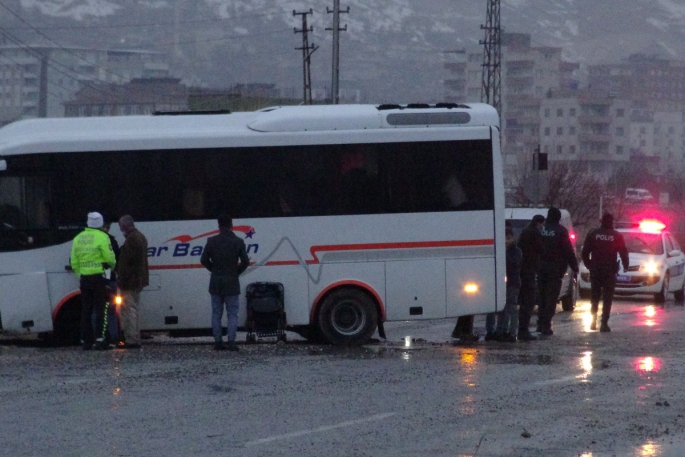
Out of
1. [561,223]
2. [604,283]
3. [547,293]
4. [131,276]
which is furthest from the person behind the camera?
[561,223]

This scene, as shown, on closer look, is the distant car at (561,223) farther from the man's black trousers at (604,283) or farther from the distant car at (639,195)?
the distant car at (639,195)

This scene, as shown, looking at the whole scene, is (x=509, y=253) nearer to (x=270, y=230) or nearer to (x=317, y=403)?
(x=270, y=230)

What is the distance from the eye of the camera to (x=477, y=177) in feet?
53.4

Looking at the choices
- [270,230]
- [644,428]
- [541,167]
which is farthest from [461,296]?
[541,167]

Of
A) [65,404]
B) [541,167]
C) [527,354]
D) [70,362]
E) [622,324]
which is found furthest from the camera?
[541,167]

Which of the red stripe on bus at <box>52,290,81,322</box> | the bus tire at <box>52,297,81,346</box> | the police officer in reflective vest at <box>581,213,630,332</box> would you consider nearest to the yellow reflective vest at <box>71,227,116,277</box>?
the red stripe on bus at <box>52,290,81,322</box>

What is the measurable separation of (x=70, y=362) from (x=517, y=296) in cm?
641

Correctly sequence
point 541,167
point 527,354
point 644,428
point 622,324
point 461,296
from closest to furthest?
point 644,428 → point 527,354 → point 461,296 → point 622,324 → point 541,167

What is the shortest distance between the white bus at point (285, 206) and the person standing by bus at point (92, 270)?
47 centimetres

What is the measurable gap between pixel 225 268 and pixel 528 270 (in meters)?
4.70

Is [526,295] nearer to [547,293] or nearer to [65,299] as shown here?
[547,293]

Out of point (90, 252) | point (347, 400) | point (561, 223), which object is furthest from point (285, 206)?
point (561, 223)

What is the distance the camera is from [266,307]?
1580 centimetres

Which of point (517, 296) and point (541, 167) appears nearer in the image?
point (517, 296)
